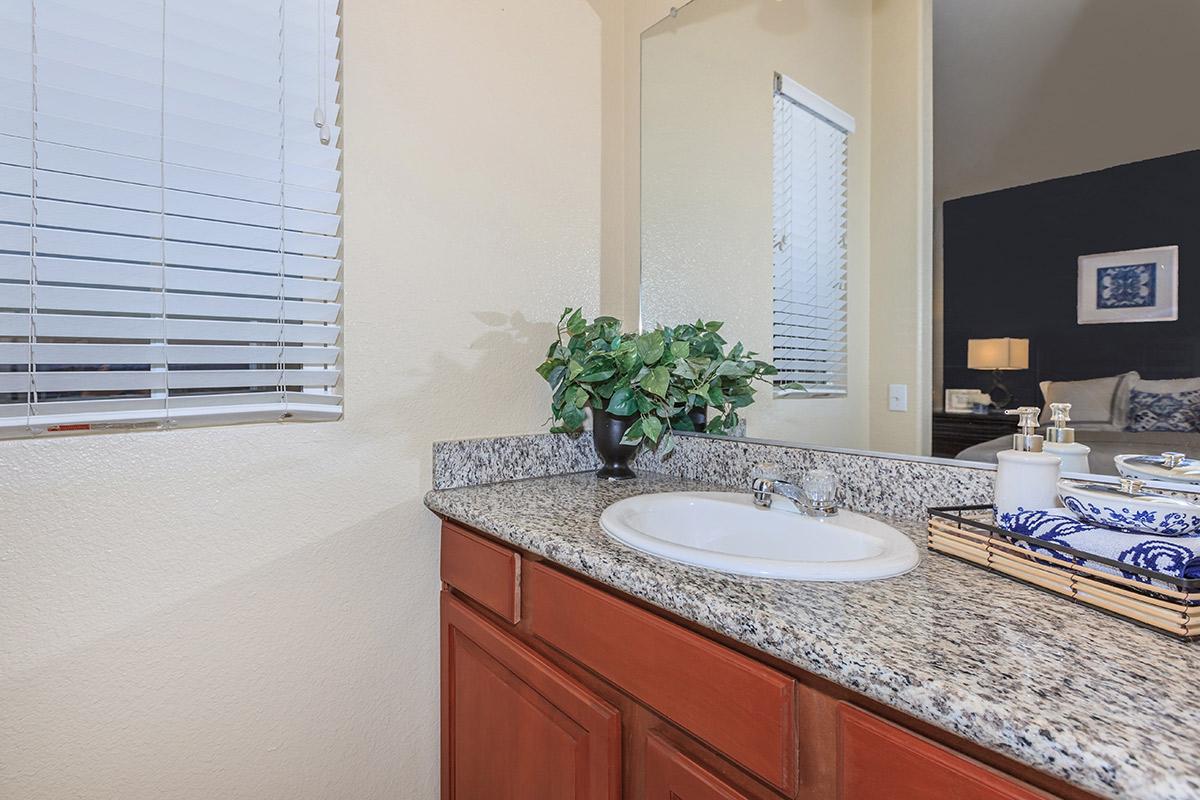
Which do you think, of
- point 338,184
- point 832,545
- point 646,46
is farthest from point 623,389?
point 646,46

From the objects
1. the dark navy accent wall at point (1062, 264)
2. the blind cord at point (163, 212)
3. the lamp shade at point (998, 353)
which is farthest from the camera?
the blind cord at point (163, 212)

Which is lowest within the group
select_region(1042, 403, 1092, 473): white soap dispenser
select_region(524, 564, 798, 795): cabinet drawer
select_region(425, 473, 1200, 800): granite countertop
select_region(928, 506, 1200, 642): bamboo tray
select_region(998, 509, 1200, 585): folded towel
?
select_region(524, 564, 798, 795): cabinet drawer

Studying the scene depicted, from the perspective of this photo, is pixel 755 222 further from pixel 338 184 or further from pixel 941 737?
pixel 941 737

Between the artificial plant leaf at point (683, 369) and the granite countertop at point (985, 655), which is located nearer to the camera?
the granite countertop at point (985, 655)

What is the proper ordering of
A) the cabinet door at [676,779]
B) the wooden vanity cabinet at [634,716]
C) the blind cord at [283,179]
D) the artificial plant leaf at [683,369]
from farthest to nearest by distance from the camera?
1. the artificial plant leaf at [683,369]
2. the blind cord at [283,179]
3. the cabinet door at [676,779]
4. the wooden vanity cabinet at [634,716]

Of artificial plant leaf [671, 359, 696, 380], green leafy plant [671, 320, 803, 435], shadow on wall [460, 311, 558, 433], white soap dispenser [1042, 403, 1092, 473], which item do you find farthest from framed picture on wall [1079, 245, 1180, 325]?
shadow on wall [460, 311, 558, 433]

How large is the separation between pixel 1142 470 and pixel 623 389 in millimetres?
820

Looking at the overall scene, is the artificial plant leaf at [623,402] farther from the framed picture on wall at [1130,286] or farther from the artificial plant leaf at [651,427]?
the framed picture on wall at [1130,286]

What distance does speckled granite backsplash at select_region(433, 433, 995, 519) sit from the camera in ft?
3.19

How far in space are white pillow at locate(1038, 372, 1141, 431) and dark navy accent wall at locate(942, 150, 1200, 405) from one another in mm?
11

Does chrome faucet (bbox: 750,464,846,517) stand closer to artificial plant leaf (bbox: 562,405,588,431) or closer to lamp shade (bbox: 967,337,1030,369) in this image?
lamp shade (bbox: 967,337,1030,369)

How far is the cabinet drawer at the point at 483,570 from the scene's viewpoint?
1011 mm

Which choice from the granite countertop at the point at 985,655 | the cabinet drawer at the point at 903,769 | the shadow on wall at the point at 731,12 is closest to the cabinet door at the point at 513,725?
the granite countertop at the point at 985,655

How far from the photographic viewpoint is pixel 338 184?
118 centimetres
